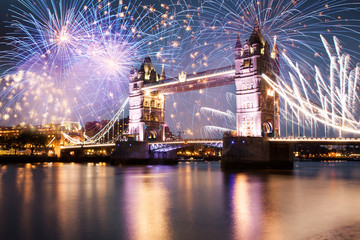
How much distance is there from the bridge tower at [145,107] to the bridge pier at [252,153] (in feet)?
68.8

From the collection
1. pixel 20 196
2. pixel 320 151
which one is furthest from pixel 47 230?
pixel 320 151

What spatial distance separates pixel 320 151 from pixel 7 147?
111 meters

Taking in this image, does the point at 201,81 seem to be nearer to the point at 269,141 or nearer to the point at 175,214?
the point at 269,141

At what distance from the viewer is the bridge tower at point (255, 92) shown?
39781 millimetres

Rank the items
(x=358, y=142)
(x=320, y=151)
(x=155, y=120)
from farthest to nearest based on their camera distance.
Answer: (x=320, y=151) < (x=155, y=120) < (x=358, y=142)

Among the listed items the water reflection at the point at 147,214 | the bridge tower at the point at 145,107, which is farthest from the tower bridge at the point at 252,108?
the water reflection at the point at 147,214

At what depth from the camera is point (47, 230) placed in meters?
10.2

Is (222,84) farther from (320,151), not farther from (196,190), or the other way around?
(320,151)

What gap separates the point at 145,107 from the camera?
57.2m

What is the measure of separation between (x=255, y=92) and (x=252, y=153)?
703 cm

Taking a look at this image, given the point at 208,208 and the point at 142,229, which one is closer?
the point at 142,229

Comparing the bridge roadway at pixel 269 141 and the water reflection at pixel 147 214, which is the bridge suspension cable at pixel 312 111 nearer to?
the bridge roadway at pixel 269 141

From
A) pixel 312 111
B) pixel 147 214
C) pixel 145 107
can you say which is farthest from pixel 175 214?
pixel 145 107

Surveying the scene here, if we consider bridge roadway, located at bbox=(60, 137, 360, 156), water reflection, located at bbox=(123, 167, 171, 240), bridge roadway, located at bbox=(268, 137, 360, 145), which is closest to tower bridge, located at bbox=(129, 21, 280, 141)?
bridge roadway, located at bbox=(60, 137, 360, 156)
